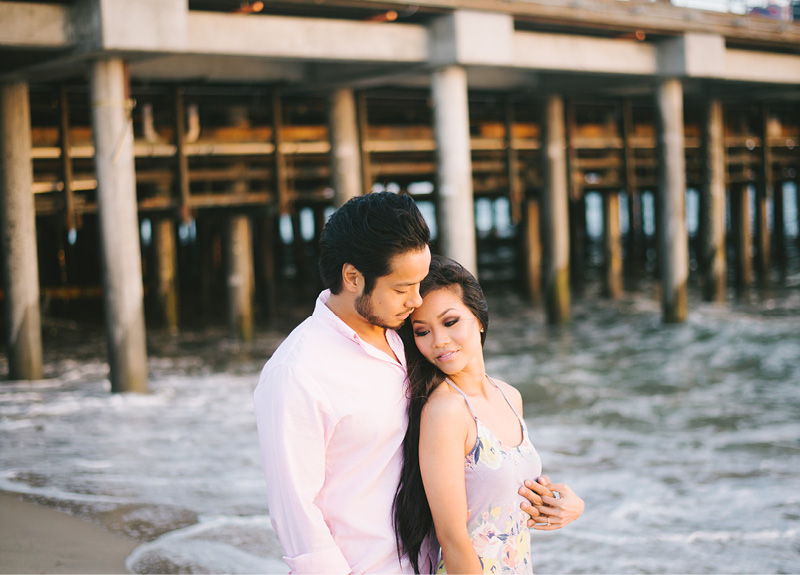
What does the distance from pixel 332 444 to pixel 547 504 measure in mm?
658

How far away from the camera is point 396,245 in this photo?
205 centimetres

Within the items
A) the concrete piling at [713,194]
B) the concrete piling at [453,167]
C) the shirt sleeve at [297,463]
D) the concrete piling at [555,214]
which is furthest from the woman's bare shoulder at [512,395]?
the concrete piling at [713,194]

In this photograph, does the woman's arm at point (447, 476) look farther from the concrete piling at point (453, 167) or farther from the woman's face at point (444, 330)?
the concrete piling at point (453, 167)

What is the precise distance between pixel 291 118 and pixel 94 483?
32.5 ft

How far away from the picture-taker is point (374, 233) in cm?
204

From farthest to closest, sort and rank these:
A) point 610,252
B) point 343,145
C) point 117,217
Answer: point 610,252, point 343,145, point 117,217

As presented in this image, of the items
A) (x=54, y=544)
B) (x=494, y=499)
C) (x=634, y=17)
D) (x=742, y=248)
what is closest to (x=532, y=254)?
(x=742, y=248)

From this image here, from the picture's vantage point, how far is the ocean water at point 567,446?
4.78 m

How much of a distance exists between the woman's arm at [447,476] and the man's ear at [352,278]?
325 mm

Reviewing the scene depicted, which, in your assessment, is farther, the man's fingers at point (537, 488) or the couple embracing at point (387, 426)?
the man's fingers at point (537, 488)

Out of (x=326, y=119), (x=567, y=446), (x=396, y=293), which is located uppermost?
(x=326, y=119)

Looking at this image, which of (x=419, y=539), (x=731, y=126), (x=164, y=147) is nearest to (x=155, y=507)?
(x=419, y=539)

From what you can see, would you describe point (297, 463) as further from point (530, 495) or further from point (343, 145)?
point (343, 145)

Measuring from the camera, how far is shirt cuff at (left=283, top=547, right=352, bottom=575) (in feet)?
6.32
